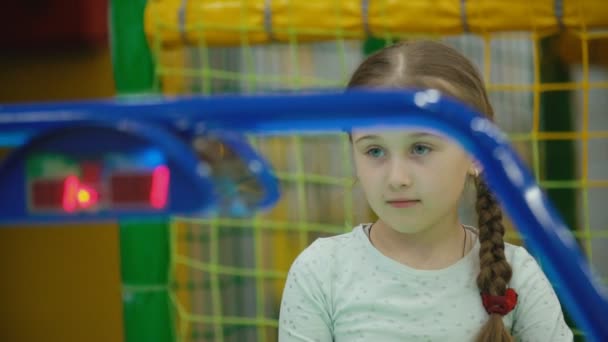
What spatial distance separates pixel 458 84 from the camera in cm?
109

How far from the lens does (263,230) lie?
2229 millimetres

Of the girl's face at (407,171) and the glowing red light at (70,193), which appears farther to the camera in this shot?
the girl's face at (407,171)

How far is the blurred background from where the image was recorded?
154 centimetres

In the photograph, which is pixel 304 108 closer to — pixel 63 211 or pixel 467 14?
pixel 63 211

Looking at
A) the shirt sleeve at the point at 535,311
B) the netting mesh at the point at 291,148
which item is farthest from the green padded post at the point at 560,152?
the shirt sleeve at the point at 535,311

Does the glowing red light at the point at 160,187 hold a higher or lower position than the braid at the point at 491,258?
higher

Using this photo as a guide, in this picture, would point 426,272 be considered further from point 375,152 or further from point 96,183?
point 96,183

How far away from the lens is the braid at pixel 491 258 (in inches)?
42.7

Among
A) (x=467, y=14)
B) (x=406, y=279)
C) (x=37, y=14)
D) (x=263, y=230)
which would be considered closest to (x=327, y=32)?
(x=467, y=14)

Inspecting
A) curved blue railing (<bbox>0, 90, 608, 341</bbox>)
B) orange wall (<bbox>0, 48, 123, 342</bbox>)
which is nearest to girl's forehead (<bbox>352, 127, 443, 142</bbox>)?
curved blue railing (<bbox>0, 90, 608, 341</bbox>)

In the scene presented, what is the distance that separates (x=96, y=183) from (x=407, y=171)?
543 mm

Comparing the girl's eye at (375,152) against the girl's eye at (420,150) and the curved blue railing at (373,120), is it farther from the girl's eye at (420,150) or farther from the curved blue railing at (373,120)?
the curved blue railing at (373,120)

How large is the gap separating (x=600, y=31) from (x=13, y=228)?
1634 mm

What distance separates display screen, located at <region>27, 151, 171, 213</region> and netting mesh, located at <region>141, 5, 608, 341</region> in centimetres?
108
